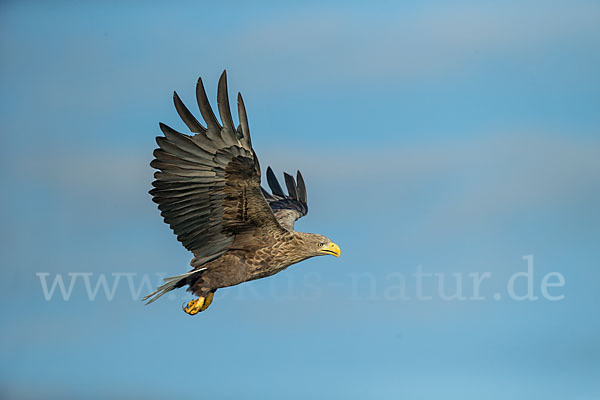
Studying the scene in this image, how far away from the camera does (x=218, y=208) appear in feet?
43.2

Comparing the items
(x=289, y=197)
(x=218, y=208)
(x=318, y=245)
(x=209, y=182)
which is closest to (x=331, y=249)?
(x=318, y=245)

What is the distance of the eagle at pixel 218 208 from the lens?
12.7 m

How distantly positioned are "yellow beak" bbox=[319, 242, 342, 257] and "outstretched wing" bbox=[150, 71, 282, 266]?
2.62ft

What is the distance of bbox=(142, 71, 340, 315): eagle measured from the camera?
41.7ft

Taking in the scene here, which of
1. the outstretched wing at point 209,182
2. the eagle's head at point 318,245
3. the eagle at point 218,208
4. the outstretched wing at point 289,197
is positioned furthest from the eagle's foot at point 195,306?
the outstretched wing at point 289,197

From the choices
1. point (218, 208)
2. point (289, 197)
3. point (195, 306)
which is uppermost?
point (289, 197)

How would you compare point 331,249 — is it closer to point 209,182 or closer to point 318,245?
point 318,245

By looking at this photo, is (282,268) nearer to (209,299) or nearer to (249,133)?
(209,299)

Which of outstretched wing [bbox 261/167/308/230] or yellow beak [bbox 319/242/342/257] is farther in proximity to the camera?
outstretched wing [bbox 261/167/308/230]

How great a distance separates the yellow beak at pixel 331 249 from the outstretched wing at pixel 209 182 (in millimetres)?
800

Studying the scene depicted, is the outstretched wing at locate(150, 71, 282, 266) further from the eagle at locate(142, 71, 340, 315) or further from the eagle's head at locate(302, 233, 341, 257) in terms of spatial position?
the eagle's head at locate(302, 233, 341, 257)

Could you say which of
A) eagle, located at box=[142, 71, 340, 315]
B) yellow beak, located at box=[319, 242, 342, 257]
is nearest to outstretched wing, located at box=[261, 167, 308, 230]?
yellow beak, located at box=[319, 242, 342, 257]

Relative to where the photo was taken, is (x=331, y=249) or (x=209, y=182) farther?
(x=331, y=249)

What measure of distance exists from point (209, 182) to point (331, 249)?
2.02 meters
